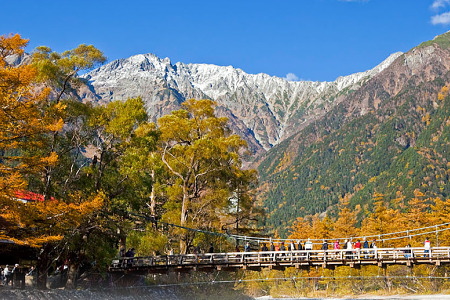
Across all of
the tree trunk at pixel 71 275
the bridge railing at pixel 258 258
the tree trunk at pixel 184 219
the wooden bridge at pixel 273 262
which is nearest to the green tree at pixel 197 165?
the tree trunk at pixel 184 219

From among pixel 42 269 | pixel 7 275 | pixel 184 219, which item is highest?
pixel 184 219

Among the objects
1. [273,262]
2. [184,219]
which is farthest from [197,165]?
[273,262]

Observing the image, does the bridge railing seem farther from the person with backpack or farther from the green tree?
the person with backpack

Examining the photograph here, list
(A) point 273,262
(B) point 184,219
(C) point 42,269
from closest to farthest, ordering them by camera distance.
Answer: (C) point 42,269
(A) point 273,262
(B) point 184,219

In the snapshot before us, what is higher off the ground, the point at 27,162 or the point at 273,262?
the point at 27,162

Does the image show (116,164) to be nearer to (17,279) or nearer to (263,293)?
(17,279)

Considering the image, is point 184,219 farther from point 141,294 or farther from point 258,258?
point 141,294

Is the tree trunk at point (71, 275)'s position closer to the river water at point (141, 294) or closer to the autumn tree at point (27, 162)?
the river water at point (141, 294)

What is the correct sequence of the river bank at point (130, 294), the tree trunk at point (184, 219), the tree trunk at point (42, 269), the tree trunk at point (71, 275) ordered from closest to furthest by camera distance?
the river bank at point (130, 294) → the tree trunk at point (42, 269) → the tree trunk at point (71, 275) → the tree trunk at point (184, 219)

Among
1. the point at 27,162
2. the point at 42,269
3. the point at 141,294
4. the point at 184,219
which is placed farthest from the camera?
the point at 141,294

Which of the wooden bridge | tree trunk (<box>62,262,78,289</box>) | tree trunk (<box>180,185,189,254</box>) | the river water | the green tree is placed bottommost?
the river water

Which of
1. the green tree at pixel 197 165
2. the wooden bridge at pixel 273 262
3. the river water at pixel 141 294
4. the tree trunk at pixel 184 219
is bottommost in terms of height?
the river water at pixel 141 294

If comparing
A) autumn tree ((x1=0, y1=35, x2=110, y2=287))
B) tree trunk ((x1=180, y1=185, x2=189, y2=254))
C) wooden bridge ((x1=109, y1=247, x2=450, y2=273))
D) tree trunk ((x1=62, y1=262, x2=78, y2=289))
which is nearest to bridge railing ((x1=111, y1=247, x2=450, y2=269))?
wooden bridge ((x1=109, y1=247, x2=450, y2=273))

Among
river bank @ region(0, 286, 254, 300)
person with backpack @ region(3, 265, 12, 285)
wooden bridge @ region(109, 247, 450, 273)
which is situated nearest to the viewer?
river bank @ region(0, 286, 254, 300)
